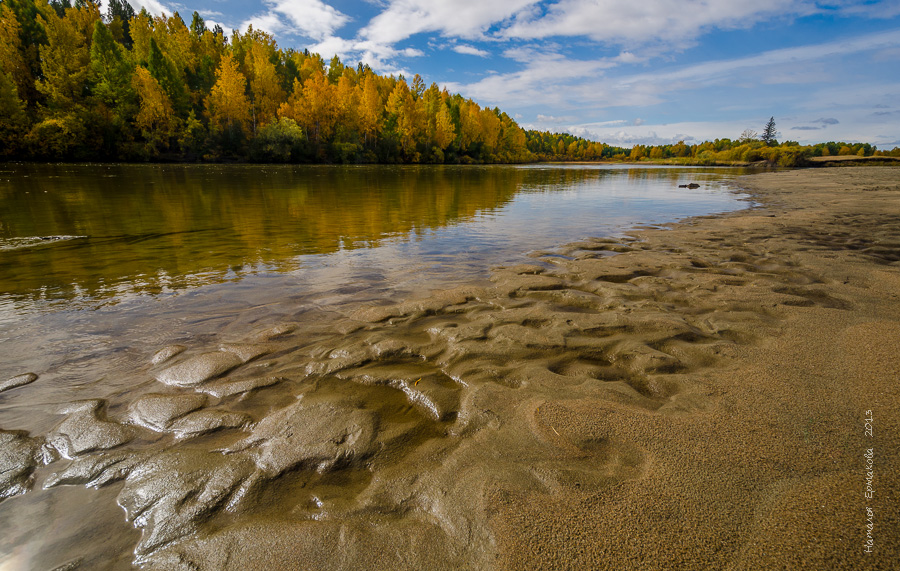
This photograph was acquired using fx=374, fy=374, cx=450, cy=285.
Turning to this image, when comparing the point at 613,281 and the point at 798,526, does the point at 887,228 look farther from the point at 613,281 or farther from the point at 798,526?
the point at 798,526

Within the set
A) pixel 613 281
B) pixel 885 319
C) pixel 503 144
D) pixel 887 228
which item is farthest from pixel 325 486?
pixel 503 144

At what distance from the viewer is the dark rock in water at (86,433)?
1.93m

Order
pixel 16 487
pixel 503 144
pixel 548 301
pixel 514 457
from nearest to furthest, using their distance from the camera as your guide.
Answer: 1. pixel 16 487
2. pixel 514 457
3. pixel 548 301
4. pixel 503 144

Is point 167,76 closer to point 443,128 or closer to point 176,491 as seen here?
point 443,128

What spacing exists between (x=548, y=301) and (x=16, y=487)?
3812mm

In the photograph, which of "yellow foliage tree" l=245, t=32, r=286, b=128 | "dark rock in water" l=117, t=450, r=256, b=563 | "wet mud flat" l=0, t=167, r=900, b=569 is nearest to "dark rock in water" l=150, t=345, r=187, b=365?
"wet mud flat" l=0, t=167, r=900, b=569

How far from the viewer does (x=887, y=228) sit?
7355mm

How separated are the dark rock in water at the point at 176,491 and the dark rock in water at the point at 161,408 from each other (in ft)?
1.14

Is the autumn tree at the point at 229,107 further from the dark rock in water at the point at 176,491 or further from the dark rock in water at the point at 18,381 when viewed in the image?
the dark rock in water at the point at 176,491

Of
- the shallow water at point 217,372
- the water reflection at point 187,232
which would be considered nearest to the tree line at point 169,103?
the water reflection at point 187,232

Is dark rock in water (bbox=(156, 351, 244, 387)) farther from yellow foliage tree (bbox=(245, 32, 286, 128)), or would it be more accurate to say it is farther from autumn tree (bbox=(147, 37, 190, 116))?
autumn tree (bbox=(147, 37, 190, 116))

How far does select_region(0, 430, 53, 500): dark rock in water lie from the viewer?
1.68 meters

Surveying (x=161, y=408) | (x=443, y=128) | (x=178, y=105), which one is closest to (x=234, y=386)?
(x=161, y=408)

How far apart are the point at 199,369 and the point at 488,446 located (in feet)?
7.11
